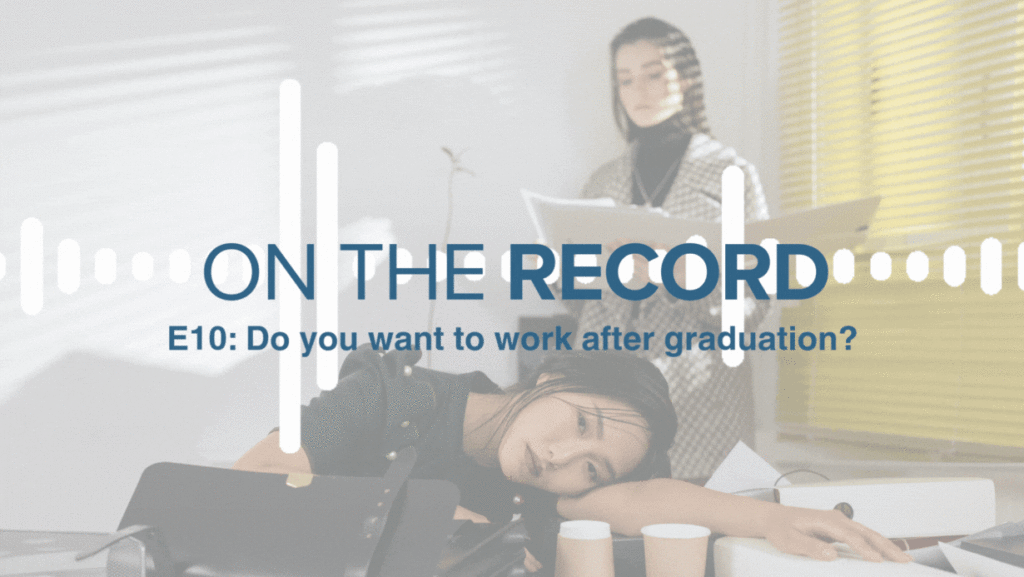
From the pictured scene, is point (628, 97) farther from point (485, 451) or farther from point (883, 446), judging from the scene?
point (883, 446)

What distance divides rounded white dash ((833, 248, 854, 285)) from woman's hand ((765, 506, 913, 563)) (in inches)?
74.7

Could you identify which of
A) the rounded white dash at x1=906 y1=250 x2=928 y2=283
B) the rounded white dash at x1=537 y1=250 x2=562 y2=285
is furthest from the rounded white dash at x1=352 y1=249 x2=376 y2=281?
the rounded white dash at x1=906 y1=250 x2=928 y2=283

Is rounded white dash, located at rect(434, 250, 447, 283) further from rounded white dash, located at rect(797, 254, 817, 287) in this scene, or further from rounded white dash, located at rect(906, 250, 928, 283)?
rounded white dash, located at rect(906, 250, 928, 283)

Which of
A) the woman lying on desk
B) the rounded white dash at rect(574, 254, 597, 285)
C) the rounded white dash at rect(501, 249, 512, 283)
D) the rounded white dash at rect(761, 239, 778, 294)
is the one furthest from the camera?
the rounded white dash at rect(501, 249, 512, 283)

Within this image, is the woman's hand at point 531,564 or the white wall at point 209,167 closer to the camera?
the woman's hand at point 531,564

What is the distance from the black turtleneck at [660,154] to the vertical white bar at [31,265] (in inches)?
65.5

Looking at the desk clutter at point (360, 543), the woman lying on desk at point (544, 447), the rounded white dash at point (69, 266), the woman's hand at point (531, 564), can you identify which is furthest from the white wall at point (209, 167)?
the woman's hand at point (531, 564)

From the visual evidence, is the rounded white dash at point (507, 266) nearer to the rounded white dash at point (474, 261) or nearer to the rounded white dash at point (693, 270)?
the rounded white dash at point (474, 261)


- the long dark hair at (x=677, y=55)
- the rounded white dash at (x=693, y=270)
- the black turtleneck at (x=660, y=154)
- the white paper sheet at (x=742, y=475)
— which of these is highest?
the long dark hair at (x=677, y=55)

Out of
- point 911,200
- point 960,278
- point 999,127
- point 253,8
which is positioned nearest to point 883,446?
point 960,278

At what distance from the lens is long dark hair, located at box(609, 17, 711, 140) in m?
1.92

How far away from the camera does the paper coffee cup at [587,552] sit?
2.14 feet

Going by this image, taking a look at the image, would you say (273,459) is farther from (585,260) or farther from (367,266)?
(367,266)

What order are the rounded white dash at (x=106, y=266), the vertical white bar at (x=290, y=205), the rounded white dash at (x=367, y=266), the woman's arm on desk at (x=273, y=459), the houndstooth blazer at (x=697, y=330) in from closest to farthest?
the woman's arm on desk at (x=273, y=459) < the houndstooth blazer at (x=697, y=330) < the rounded white dash at (x=106, y=266) < the vertical white bar at (x=290, y=205) < the rounded white dash at (x=367, y=266)
